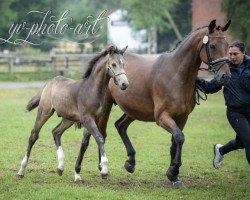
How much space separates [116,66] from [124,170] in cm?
255

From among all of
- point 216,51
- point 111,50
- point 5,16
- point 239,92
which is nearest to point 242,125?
point 239,92

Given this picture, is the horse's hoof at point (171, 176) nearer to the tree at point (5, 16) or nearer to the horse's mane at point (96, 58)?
the horse's mane at point (96, 58)

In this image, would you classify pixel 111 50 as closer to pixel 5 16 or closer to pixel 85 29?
pixel 85 29

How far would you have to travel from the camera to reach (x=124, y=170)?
1036 centimetres

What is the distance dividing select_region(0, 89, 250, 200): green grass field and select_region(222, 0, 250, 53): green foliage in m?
10.9

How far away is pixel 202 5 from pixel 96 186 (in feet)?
119

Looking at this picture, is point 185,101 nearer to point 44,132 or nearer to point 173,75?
point 173,75

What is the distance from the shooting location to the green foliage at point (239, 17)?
90.8 ft

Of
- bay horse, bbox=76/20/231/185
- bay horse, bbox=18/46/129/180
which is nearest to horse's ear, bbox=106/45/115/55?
bay horse, bbox=18/46/129/180

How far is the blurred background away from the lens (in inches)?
1113

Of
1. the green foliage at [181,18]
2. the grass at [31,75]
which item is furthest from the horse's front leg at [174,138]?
the green foliage at [181,18]

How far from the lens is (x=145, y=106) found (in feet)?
31.2

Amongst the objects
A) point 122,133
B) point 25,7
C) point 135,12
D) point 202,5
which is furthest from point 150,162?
point 135,12

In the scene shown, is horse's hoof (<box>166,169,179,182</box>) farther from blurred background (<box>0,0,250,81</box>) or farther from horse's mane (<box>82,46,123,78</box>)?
blurred background (<box>0,0,250,81</box>)
